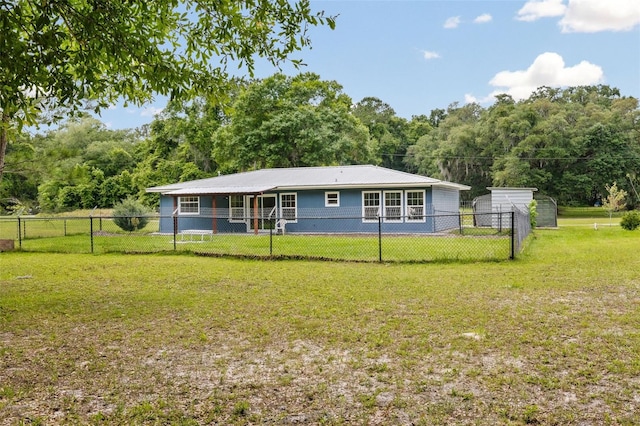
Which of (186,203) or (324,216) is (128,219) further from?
(324,216)

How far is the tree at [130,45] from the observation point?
5.09 m

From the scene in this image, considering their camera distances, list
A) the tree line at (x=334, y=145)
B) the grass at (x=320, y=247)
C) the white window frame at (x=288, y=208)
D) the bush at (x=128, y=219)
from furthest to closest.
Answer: the tree line at (x=334, y=145) → the bush at (x=128, y=219) → the white window frame at (x=288, y=208) → the grass at (x=320, y=247)

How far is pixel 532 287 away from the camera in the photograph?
8172mm

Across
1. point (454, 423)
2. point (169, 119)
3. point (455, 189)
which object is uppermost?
point (169, 119)

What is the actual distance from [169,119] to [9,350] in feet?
139

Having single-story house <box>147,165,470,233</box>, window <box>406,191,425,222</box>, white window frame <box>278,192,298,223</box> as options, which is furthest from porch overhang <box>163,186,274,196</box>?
window <box>406,191,425,222</box>

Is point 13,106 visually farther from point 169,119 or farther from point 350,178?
point 169,119

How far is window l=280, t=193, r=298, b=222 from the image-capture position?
22.8 metres

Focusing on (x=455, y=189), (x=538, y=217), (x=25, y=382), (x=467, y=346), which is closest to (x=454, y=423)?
(x=467, y=346)

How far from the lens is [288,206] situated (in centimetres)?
2306

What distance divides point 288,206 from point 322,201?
1800mm

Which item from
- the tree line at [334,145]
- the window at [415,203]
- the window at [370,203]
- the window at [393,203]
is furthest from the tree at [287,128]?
the window at [415,203]

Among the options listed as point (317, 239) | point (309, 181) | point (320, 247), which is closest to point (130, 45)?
point (320, 247)

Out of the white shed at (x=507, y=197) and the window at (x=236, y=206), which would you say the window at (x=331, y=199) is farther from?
the white shed at (x=507, y=197)
